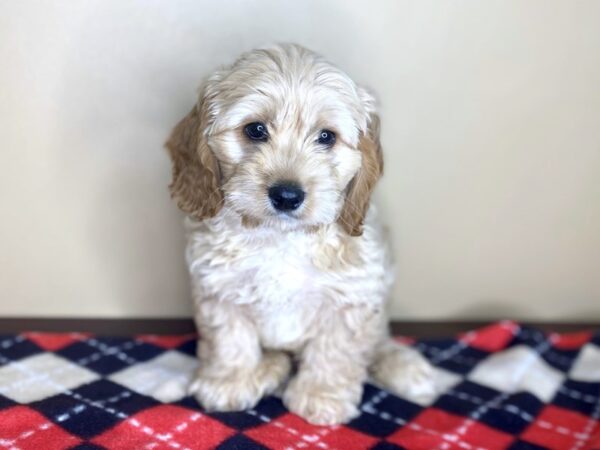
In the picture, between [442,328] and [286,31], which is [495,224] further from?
[286,31]

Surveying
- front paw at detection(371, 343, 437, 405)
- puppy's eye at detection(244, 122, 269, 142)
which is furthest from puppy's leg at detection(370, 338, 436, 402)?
puppy's eye at detection(244, 122, 269, 142)

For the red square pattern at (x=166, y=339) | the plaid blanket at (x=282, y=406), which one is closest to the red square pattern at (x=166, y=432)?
the plaid blanket at (x=282, y=406)

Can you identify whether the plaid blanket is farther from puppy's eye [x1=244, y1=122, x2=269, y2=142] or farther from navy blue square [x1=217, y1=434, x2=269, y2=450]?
puppy's eye [x1=244, y1=122, x2=269, y2=142]

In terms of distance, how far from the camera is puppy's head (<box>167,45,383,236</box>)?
1.97 meters

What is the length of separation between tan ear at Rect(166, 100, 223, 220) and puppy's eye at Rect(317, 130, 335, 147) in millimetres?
312

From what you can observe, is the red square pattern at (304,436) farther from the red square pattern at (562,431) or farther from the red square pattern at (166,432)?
the red square pattern at (562,431)

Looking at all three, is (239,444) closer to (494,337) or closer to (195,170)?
(195,170)

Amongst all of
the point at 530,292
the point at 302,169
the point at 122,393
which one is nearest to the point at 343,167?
the point at 302,169

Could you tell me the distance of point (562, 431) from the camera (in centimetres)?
233

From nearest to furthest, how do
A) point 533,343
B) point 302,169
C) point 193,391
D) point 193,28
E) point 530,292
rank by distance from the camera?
point 302,169
point 193,391
point 193,28
point 533,343
point 530,292

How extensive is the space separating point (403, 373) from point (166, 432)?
0.86m

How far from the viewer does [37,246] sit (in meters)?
2.77

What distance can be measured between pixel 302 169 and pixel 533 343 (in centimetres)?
133

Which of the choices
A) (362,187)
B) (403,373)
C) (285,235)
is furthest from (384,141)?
(403,373)
